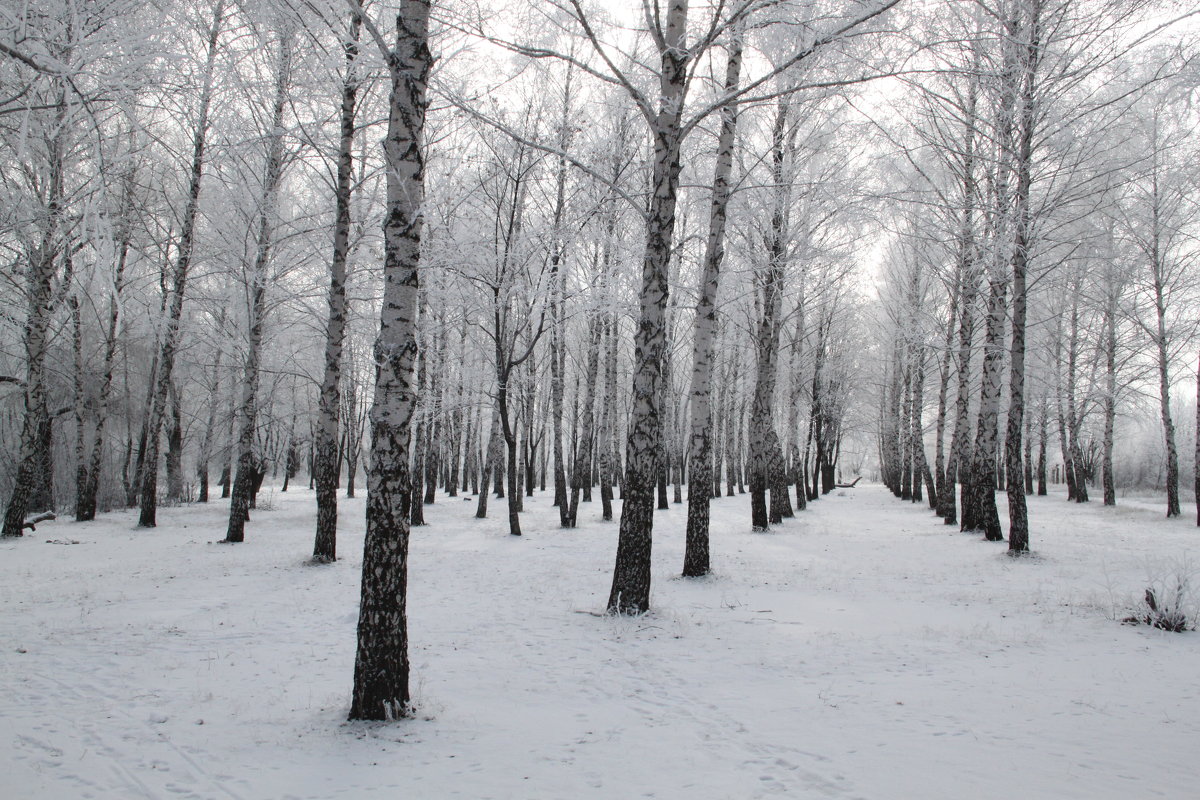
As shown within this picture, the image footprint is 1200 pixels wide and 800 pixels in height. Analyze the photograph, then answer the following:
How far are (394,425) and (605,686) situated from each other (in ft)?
8.05

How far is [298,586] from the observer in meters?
7.97

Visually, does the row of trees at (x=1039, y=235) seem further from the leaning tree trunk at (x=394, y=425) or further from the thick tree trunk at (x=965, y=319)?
the leaning tree trunk at (x=394, y=425)

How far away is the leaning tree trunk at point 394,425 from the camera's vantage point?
3.85m

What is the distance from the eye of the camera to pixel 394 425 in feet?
12.8

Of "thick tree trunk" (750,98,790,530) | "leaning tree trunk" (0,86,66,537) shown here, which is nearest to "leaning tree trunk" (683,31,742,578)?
"thick tree trunk" (750,98,790,530)

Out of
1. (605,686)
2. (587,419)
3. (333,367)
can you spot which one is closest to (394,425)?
(605,686)

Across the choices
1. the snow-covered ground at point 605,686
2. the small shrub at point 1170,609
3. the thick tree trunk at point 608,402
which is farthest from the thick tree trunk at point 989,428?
the thick tree trunk at point 608,402

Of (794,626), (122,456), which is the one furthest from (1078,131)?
(122,456)

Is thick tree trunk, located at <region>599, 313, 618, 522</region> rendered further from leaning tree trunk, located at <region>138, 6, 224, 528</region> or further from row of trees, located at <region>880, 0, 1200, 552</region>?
leaning tree trunk, located at <region>138, 6, 224, 528</region>

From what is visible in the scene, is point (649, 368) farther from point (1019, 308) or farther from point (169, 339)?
point (169, 339)

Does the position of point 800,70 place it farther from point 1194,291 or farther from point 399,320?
point 1194,291

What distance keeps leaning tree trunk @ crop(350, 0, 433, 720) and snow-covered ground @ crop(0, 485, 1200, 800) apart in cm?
34

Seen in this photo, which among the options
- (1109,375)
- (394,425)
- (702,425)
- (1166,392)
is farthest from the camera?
(1109,375)

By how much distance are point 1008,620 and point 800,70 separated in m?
5.92
